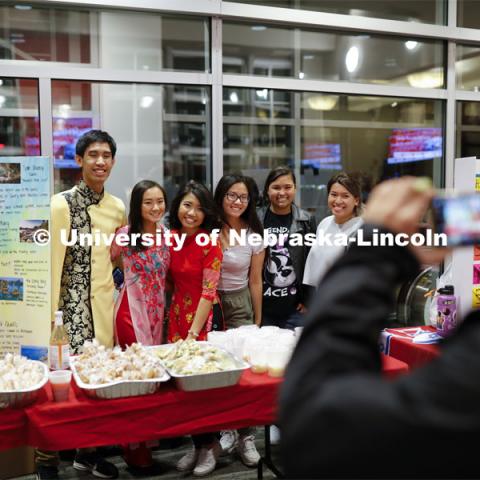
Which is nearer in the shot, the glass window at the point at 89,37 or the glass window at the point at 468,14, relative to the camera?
the glass window at the point at 468,14

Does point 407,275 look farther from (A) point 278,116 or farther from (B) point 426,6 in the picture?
(A) point 278,116

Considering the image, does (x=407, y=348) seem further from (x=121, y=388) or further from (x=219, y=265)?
(x=121, y=388)

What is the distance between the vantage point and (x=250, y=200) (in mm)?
3557

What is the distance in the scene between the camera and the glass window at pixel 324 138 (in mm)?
6145

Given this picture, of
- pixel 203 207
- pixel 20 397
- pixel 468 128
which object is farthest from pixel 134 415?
pixel 468 128

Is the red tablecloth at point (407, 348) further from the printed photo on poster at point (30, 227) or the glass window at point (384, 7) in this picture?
the glass window at point (384, 7)

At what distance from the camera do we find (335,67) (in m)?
8.24

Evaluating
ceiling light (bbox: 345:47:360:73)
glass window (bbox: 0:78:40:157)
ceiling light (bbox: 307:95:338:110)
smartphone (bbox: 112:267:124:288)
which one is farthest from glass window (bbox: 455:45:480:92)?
glass window (bbox: 0:78:40:157)

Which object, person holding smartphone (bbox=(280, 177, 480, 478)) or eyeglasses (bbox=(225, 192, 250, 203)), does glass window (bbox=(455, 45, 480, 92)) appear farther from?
person holding smartphone (bbox=(280, 177, 480, 478))

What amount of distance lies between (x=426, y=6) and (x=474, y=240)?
4.92 m

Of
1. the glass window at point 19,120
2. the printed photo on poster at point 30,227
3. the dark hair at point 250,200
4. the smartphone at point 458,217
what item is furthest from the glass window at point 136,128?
the smartphone at point 458,217

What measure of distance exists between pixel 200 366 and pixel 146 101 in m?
5.08

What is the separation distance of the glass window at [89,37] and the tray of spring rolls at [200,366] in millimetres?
3089

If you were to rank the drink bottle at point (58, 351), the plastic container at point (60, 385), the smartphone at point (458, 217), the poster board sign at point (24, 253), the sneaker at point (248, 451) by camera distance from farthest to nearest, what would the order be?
the sneaker at point (248, 451), the poster board sign at point (24, 253), the drink bottle at point (58, 351), the plastic container at point (60, 385), the smartphone at point (458, 217)
